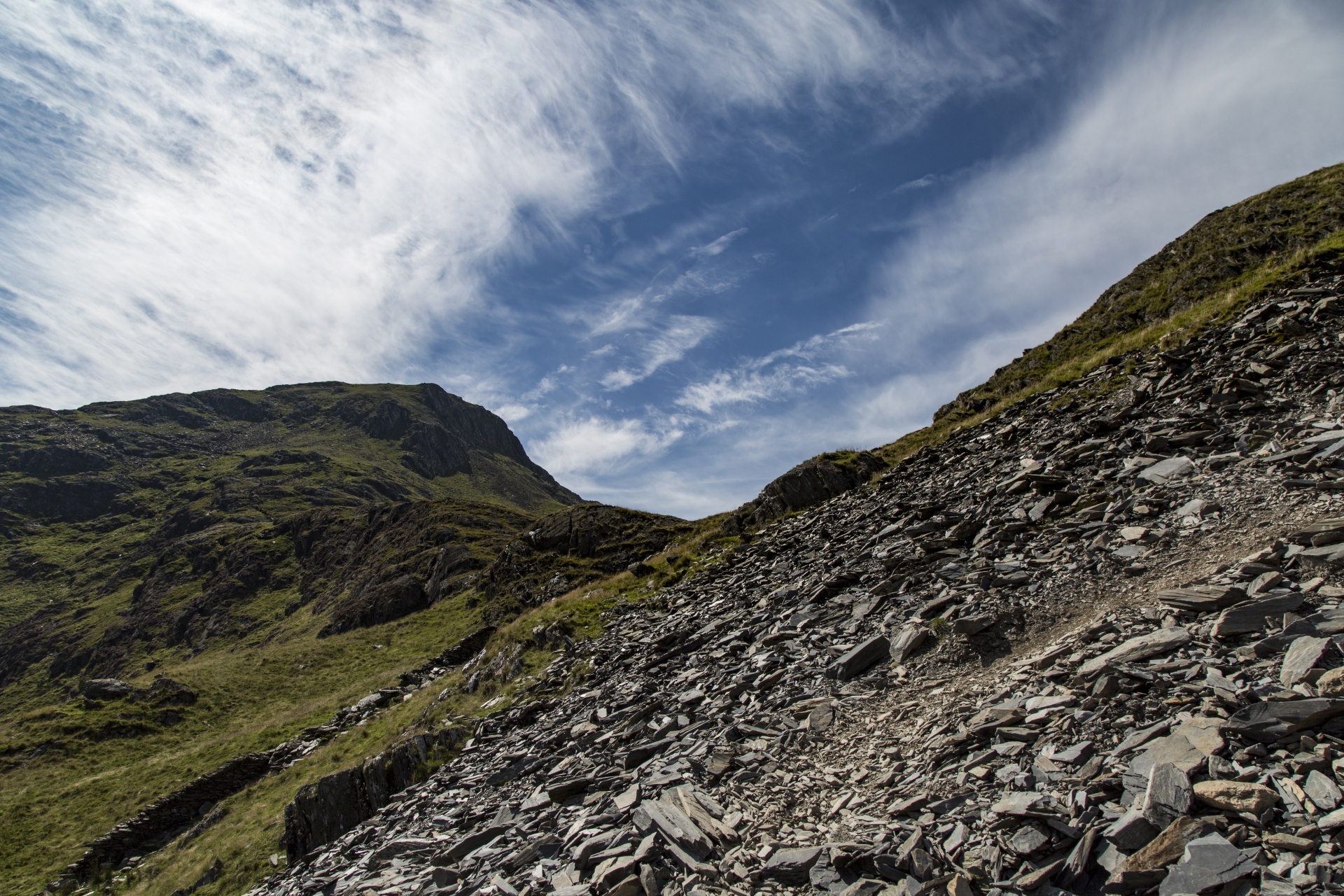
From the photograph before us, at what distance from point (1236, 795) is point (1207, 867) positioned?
2.66 feet

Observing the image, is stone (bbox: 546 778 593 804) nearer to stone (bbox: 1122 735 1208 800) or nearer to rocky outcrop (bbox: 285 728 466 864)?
rocky outcrop (bbox: 285 728 466 864)

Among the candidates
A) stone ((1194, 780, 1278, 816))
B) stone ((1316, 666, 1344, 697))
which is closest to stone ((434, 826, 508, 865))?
stone ((1194, 780, 1278, 816))

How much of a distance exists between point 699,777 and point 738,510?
946 inches

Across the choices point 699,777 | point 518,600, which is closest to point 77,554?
point 518,600

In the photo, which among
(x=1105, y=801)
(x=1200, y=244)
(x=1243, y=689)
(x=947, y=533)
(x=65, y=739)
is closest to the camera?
(x=1105, y=801)

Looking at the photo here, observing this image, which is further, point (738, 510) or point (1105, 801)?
point (738, 510)

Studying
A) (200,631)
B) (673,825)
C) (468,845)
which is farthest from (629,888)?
(200,631)

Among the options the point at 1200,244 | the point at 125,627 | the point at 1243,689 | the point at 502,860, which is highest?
the point at 125,627

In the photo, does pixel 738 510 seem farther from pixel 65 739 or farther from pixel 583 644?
pixel 65 739

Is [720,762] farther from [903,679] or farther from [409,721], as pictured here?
[409,721]

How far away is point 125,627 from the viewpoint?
124 meters

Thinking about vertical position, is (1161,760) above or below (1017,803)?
above

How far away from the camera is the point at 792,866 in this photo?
286 inches

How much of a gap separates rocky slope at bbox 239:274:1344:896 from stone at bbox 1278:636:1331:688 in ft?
0.10
